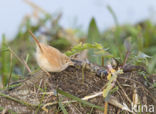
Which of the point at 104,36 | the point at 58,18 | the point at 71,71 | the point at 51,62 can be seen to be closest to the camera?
the point at 51,62

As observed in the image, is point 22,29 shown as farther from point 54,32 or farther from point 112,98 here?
point 112,98

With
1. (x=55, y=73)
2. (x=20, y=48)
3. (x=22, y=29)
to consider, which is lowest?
(x=55, y=73)

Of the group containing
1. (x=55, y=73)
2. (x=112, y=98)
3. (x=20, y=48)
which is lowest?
(x=112, y=98)

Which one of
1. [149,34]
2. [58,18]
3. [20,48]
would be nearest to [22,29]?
[20,48]

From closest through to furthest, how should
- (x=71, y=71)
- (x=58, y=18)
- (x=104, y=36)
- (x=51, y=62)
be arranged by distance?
1. (x=51, y=62)
2. (x=71, y=71)
3. (x=58, y=18)
4. (x=104, y=36)

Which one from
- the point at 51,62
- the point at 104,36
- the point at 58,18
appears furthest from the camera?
the point at 104,36

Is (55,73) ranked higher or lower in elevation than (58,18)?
lower

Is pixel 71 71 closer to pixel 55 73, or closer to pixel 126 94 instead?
pixel 55 73

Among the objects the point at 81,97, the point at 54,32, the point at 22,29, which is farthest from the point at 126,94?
the point at 22,29

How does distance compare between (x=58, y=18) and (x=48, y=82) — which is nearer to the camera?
(x=48, y=82)
